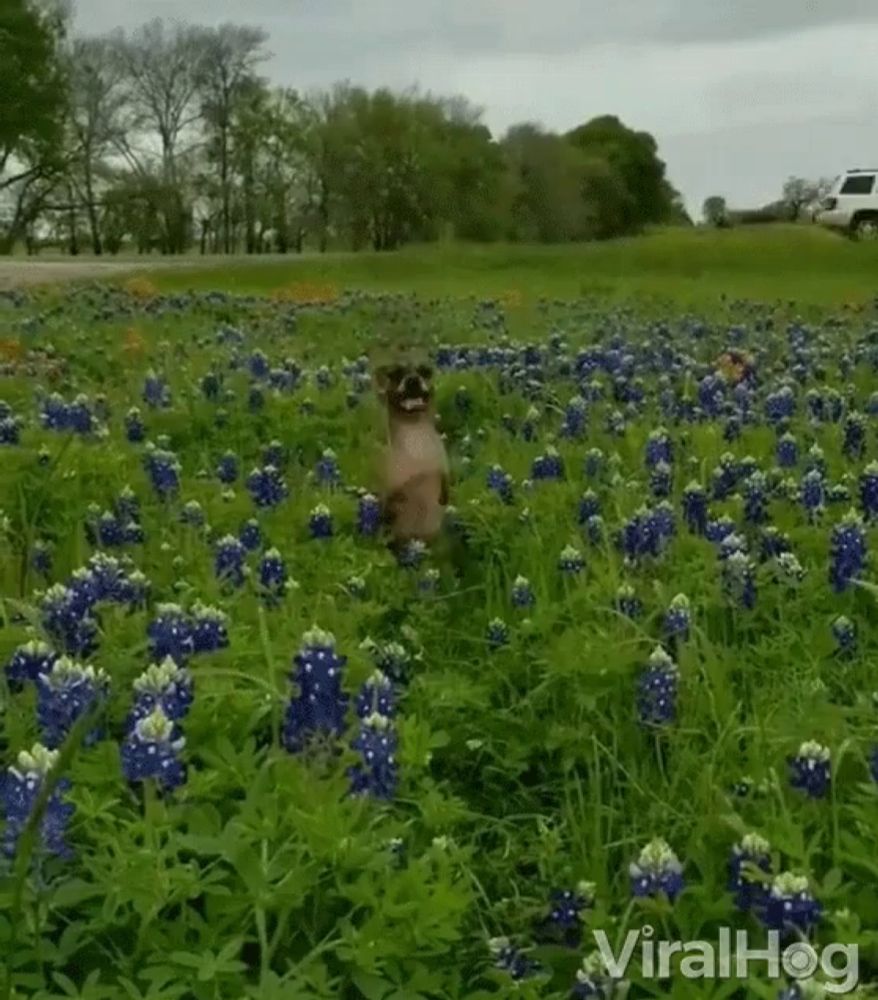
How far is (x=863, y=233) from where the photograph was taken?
2995 centimetres

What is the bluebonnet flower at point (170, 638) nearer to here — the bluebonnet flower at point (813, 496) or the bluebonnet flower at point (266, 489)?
the bluebonnet flower at point (266, 489)

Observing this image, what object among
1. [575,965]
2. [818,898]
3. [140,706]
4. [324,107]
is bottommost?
[575,965]

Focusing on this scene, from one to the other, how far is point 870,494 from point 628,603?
101 centimetres

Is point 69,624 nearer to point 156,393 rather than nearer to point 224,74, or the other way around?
point 156,393

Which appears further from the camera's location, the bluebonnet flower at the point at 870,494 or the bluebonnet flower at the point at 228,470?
the bluebonnet flower at the point at 228,470

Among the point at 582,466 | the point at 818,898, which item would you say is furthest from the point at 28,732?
the point at 582,466

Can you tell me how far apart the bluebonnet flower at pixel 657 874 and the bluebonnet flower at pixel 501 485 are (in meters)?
2.50

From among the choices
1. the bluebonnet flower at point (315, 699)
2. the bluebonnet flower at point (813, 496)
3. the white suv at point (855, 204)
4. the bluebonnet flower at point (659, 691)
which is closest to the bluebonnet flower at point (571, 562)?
the bluebonnet flower at point (813, 496)

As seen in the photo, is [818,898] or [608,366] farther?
[608,366]

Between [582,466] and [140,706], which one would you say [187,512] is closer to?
[582,466]

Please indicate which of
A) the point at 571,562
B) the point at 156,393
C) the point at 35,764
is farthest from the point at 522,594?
the point at 156,393

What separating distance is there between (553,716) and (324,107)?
42022mm

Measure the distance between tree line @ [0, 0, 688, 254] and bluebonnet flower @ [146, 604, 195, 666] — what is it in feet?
115

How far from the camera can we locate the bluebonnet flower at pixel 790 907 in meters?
2.16
